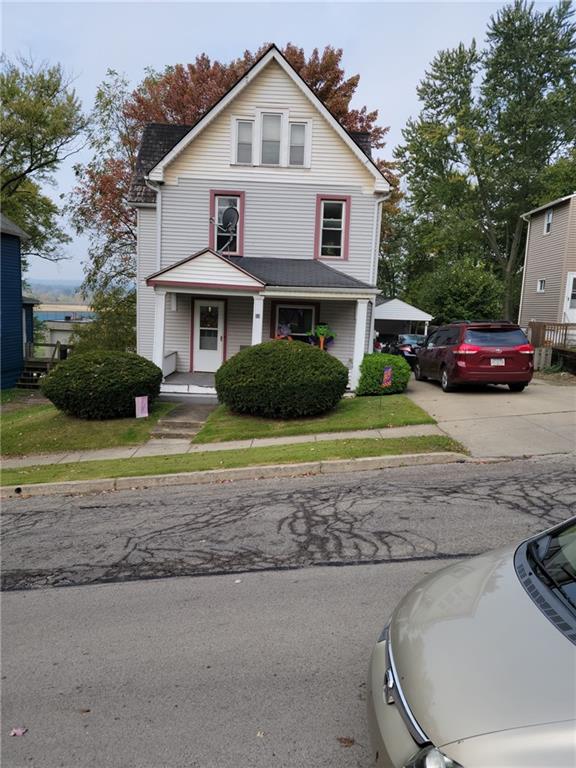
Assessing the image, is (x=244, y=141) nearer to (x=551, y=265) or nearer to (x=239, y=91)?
(x=239, y=91)

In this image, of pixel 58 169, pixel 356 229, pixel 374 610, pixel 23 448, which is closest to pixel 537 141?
pixel 356 229

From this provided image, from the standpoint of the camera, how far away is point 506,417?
11.0 meters

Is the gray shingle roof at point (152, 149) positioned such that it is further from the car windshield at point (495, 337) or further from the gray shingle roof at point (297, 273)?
the car windshield at point (495, 337)

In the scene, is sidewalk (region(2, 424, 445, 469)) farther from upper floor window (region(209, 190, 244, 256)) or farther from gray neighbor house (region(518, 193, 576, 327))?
gray neighbor house (region(518, 193, 576, 327))

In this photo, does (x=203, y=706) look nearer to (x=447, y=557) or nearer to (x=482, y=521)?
(x=447, y=557)

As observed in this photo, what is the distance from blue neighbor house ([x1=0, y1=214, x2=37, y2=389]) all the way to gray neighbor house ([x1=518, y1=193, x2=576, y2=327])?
2535 centimetres

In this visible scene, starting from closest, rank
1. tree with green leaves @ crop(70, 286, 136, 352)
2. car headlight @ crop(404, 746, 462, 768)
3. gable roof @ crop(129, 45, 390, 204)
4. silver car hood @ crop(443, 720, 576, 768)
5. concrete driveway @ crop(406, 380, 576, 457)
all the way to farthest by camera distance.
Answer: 1. silver car hood @ crop(443, 720, 576, 768)
2. car headlight @ crop(404, 746, 462, 768)
3. concrete driveway @ crop(406, 380, 576, 457)
4. gable roof @ crop(129, 45, 390, 204)
5. tree with green leaves @ crop(70, 286, 136, 352)

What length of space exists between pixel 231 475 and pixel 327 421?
3.70m

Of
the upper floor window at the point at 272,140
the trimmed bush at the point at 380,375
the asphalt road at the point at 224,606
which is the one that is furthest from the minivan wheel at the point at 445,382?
the upper floor window at the point at 272,140

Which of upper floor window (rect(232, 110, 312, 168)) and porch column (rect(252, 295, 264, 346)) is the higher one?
upper floor window (rect(232, 110, 312, 168))

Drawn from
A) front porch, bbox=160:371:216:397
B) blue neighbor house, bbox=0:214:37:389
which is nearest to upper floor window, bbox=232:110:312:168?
front porch, bbox=160:371:216:397

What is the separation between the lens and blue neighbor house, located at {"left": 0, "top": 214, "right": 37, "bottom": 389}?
22544mm

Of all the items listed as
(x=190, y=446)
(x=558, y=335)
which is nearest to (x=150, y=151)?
(x=190, y=446)

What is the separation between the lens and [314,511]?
6574 millimetres
